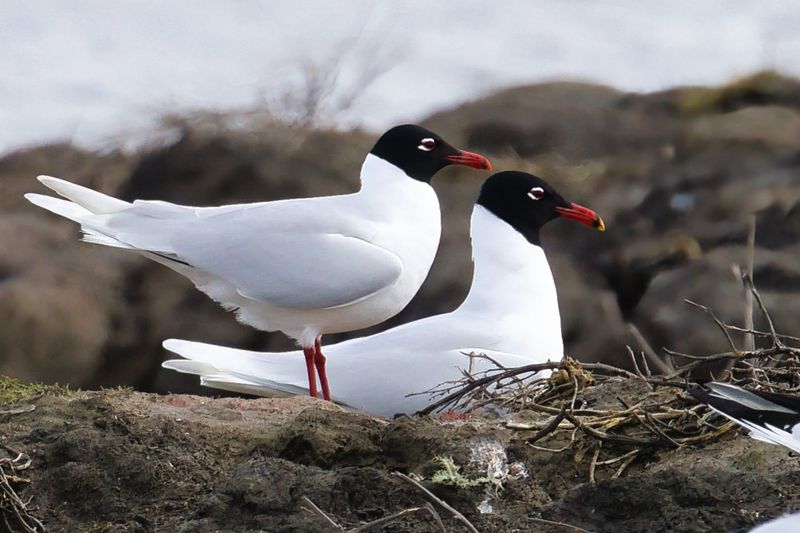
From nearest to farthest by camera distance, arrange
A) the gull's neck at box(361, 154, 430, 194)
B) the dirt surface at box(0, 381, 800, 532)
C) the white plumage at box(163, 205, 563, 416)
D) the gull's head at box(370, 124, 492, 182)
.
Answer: the dirt surface at box(0, 381, 800, 532)
the white plumage at box(163, 205, 563, 416)
the gull's neck at box(361, 154, 430, 194)
the gull's head at box(370, 124, 492, 182)

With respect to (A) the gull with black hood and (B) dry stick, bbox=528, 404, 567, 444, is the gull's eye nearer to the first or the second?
(A) the gull with black hood

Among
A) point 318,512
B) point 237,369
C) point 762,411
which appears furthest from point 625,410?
point 237,369

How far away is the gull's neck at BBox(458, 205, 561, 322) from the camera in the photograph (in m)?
7.22

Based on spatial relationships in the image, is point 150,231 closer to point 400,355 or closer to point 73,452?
point 400,355

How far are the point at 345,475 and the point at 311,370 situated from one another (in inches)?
106

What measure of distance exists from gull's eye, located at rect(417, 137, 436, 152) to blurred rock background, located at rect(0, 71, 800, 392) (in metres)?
3.43

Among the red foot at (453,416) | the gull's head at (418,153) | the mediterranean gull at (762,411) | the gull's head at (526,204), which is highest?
the gull's head at (418,153)

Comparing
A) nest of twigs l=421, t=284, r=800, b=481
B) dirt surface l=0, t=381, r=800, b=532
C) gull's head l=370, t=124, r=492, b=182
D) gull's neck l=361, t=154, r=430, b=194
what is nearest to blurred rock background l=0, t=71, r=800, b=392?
gull's head l=370, t=124, r=492, b=182

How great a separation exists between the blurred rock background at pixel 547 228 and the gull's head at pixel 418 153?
335cm

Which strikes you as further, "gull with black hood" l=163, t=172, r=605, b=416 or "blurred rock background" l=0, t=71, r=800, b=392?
"blurred rock background" l=0, t=71, r=800, b=392

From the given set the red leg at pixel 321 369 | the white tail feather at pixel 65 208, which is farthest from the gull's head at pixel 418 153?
the white tail feather at pixel 65 208

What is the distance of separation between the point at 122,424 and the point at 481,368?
2084 mm

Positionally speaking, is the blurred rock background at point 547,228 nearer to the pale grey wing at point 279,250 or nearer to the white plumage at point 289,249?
the white plumage at point 289,249

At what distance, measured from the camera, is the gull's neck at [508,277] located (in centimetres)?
722
